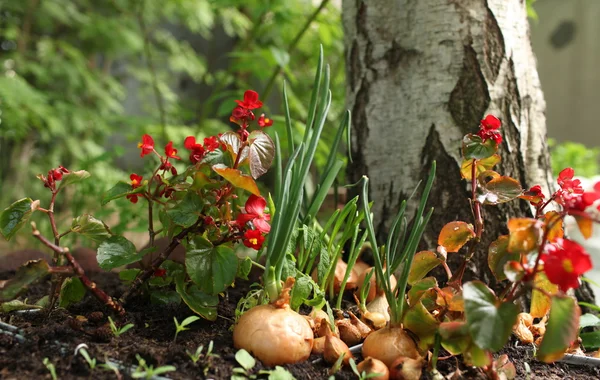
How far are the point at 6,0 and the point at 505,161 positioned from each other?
3390mm

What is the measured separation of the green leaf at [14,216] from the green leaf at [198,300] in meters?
0.30

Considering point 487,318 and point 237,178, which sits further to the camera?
point 237,178

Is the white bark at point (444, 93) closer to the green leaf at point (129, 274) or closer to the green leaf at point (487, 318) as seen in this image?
the green leaf at point (487, 318)

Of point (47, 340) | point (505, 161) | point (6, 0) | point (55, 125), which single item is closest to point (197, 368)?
point (47, 340)

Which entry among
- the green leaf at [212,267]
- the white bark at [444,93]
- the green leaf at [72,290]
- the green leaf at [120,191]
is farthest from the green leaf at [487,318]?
the green leaf at [72,290]

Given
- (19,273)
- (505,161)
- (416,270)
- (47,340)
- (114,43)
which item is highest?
(114,43)

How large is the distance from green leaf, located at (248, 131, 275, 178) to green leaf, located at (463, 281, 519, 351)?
40 centimetres

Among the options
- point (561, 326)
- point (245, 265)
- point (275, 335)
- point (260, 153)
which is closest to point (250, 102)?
point (260, 153)

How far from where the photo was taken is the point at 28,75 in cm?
373

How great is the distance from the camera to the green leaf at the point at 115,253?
933 millimetres

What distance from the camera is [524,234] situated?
2.50 feet

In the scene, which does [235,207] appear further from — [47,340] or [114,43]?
[114,43]

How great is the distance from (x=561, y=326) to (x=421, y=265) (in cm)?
29

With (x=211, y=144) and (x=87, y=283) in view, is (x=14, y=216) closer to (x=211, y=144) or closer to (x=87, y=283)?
(x=87, y=283)
